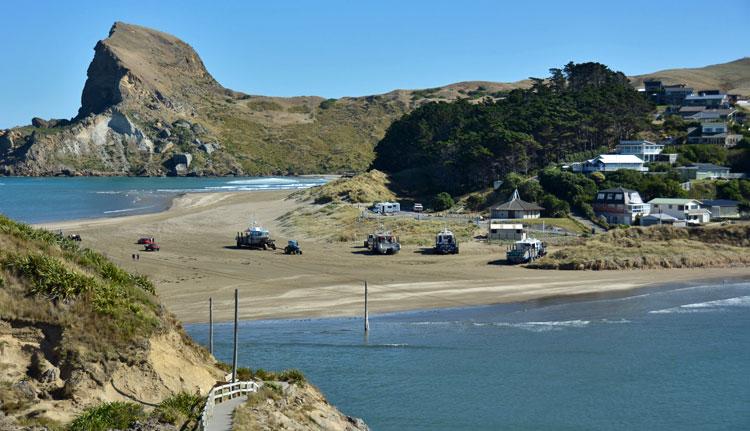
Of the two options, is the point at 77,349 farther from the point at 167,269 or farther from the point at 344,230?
the point at 344,230

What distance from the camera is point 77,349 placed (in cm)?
2134

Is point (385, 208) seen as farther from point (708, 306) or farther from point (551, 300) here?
point (708, 306)

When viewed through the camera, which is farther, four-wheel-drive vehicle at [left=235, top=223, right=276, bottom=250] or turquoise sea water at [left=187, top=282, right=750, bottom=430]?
four-wheel-drive vehicle at [left=235, top=223, right=276, bottom=250]

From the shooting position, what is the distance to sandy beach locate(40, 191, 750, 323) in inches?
1957

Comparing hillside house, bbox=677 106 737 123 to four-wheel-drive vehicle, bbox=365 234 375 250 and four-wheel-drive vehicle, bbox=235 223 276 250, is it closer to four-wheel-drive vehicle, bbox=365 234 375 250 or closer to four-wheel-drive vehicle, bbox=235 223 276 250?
four-wheel-drive vehicle, bbox=365 234 375 250

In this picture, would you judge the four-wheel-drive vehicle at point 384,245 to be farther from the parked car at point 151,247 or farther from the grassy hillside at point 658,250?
the parked car at point 151,247

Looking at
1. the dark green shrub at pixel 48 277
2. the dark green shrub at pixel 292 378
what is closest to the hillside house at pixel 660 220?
the dark green shrub at pixel 292 378

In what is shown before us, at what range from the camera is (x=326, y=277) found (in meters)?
57.7

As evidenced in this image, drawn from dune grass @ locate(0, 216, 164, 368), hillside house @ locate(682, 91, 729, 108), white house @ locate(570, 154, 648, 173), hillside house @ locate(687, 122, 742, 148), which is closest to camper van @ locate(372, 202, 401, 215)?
white house @ locate(570, 154, 648, 173)

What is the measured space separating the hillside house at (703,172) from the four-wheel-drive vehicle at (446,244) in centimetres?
3831

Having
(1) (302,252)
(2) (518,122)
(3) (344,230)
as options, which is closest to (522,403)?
(1) (302,252)

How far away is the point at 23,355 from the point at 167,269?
125ft

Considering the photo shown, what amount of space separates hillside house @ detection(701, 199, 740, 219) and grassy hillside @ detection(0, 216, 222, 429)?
68.8 m

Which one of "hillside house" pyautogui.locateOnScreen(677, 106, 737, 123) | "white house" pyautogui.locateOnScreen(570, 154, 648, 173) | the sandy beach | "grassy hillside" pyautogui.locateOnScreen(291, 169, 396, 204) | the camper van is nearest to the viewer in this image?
the sandy beach
